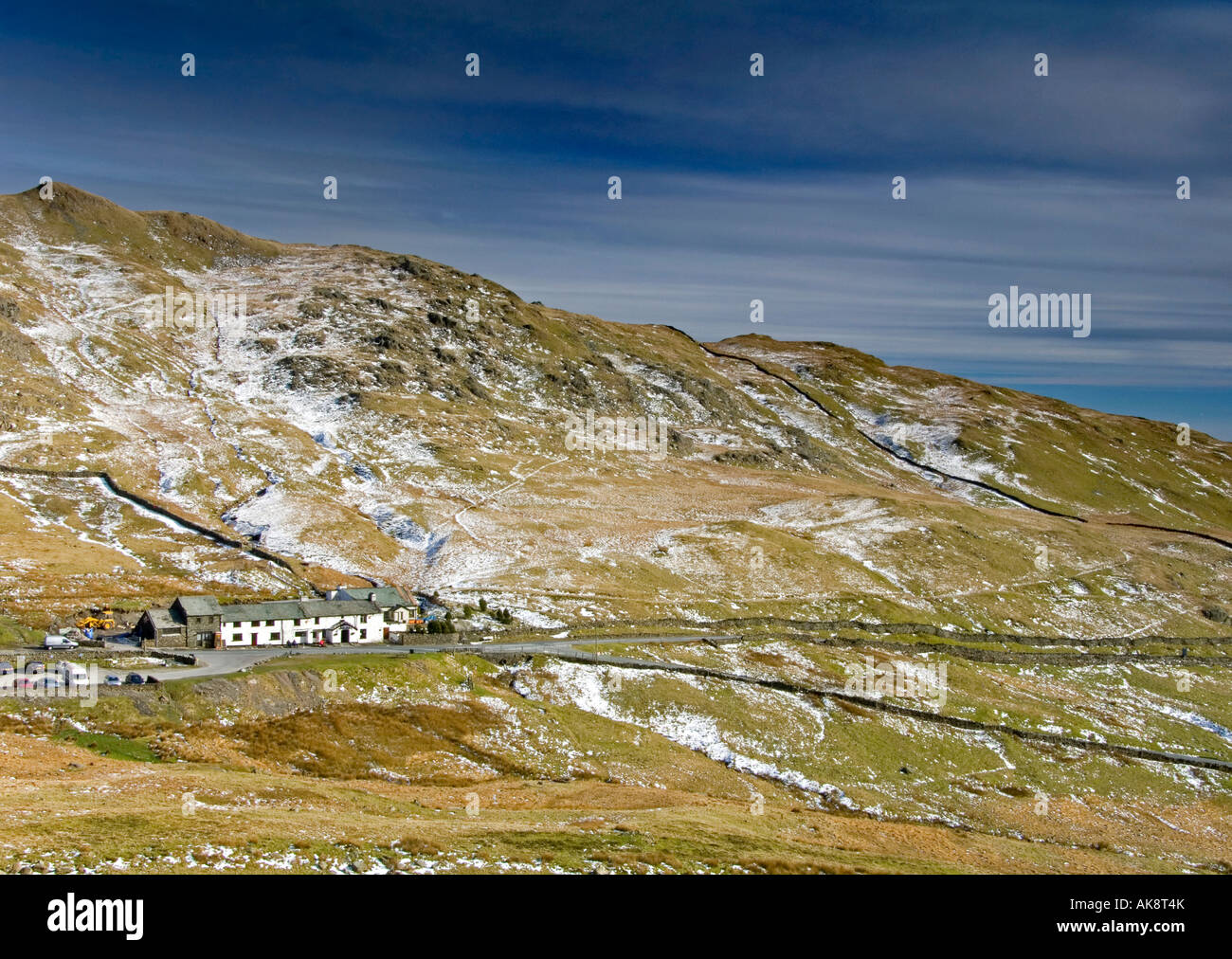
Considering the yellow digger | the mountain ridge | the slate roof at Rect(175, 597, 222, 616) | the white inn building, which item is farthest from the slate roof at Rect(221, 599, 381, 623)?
the mountain ridge

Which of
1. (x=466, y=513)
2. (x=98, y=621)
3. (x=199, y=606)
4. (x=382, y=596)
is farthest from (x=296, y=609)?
(x=466, y=513)

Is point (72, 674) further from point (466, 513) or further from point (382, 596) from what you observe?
point (466, 513)

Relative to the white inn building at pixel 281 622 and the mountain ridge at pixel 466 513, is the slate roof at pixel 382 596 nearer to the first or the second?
the white inn building at pixel 281 622

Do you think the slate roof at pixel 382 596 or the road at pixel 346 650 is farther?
the slate roof at pixel 382 596

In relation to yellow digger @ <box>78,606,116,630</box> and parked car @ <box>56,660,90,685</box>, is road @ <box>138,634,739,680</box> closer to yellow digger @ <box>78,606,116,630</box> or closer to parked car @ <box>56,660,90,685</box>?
parked car @ <box>56,660,90,685</box>

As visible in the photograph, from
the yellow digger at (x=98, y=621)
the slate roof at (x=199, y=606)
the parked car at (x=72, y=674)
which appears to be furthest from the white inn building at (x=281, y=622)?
the parked car at (x=72, y=674)
